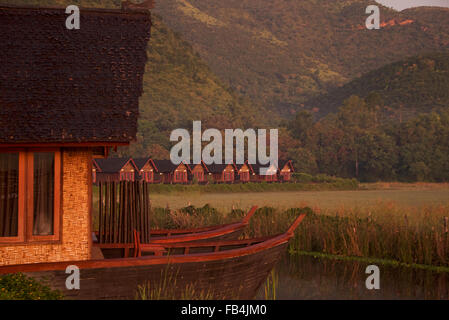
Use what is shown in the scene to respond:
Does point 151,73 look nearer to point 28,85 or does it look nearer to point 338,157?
point 338,157

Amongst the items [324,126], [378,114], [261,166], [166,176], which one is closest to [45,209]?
[166,176]

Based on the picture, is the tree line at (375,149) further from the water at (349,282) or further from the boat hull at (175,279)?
the boat hull at (175,279)

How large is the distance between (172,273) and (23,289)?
2317 mm

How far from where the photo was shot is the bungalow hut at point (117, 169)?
68.7 meters

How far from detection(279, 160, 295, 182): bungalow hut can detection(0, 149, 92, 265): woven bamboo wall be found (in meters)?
74.8

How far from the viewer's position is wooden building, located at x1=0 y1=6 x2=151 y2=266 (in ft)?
27.7

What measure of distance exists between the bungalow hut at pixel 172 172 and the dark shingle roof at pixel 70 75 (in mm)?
65712

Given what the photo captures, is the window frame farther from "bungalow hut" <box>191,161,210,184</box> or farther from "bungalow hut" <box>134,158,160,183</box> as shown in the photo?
"bungalow hut" <box>191,161,210,184</box>

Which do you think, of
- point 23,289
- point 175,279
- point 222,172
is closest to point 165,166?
point 222,172

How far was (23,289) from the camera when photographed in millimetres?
7664

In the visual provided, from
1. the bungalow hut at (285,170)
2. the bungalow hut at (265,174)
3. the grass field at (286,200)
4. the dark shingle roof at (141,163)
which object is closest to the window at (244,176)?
the bungalow hut at (265,174)

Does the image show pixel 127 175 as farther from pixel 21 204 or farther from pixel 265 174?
pixel 21 204

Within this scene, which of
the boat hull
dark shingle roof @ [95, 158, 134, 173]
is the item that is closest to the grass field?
the boat hull
